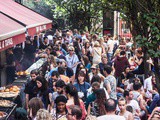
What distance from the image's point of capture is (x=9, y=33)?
977 centimetres

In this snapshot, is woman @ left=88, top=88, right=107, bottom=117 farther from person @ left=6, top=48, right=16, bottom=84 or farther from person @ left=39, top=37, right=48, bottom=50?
person @ left=39, top=37, right=48, bottom=50

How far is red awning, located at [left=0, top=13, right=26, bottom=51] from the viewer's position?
9289 millimetres

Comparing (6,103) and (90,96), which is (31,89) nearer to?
(6,103)

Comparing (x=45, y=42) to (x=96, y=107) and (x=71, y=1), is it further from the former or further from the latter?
(x=96, y=107)

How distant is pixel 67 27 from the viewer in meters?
31.6

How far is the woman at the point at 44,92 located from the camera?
937cm

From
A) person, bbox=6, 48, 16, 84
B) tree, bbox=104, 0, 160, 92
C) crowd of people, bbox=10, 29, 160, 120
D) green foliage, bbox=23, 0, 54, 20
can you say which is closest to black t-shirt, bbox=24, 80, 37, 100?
crowd of people, bbox=10, 29, 160, 120

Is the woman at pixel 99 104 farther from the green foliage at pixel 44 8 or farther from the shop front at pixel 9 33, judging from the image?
the green foliage at pixel 44 8

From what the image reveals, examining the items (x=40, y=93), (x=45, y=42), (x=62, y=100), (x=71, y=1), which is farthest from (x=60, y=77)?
(x=71, y=1)

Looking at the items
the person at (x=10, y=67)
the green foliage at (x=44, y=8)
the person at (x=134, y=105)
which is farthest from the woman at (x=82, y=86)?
the green foliage at (x=44, y=8)

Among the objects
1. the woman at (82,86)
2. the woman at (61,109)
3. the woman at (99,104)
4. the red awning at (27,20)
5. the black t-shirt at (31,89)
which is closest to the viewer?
the woman at (61,109)

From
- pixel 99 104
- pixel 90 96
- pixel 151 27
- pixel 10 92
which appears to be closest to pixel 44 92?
pixel 90 96

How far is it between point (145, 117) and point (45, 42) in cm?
1134

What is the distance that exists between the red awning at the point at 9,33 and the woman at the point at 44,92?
1045 mm
